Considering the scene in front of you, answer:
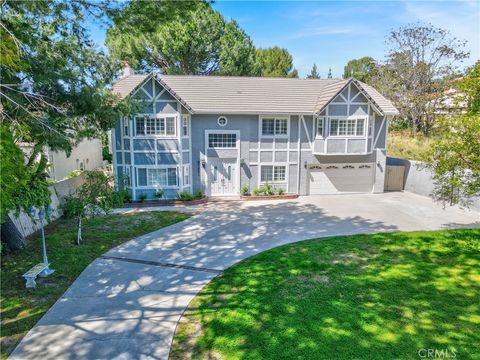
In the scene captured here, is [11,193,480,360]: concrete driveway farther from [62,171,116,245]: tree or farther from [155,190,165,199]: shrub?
[155,190,165,199]: shrub

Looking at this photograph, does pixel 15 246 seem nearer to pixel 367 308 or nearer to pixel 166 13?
pixel 166 13

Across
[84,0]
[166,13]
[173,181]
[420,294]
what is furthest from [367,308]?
[173,181]

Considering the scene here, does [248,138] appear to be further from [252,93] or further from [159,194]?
[159,194]

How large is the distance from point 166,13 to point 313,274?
8.90 metres

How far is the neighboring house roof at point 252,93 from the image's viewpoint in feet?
66.1

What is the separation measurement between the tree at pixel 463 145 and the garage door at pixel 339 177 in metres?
10.0

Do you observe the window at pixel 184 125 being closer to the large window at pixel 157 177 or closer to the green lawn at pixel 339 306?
the large window at pixel 157 177

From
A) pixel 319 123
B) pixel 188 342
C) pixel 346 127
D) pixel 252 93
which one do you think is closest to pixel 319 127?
pixel 319 123

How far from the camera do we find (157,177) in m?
19.6

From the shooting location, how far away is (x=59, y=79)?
9.78 metres

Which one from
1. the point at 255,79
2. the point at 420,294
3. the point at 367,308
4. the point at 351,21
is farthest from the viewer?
the point at 255,79

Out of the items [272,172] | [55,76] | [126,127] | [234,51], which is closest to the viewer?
[55,76]

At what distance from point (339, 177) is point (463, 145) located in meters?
11.1

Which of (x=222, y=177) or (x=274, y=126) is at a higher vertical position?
(x=274, y=126)
